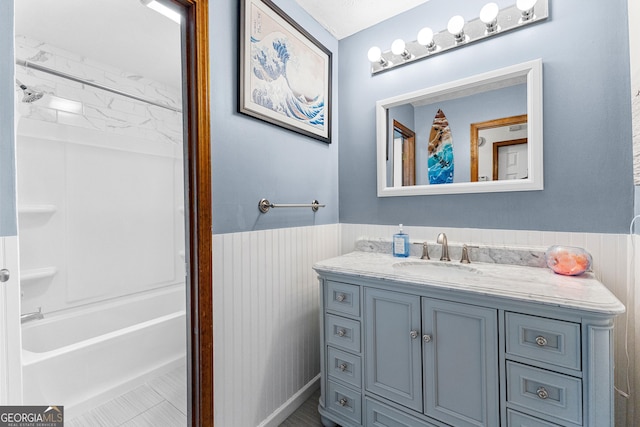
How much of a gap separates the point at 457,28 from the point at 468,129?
0.54 metres

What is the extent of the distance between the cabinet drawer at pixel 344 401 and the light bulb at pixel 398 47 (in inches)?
74.8

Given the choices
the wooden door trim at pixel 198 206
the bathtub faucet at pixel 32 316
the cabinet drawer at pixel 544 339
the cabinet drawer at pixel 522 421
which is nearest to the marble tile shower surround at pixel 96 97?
the bathtub faucet at pixel 32 316

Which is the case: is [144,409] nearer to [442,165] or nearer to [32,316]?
[32,316]

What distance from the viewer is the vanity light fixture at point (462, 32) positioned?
1.35m

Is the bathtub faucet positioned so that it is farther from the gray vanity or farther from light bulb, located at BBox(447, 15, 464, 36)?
light bulb, located at BBox(447, 15, 464, 36)

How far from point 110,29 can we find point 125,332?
1.92 metres

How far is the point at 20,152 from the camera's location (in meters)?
1.83

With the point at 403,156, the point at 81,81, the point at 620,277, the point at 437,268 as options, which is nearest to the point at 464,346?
the point at 437,268

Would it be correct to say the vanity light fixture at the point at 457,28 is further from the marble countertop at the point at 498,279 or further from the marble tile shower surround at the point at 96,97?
the marble tile shower surround at the point at 96,97

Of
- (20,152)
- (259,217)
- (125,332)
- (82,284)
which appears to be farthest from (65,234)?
(259,217)

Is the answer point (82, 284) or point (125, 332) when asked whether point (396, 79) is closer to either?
point (125, 332)

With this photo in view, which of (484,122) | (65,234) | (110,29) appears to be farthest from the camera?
(65,234)

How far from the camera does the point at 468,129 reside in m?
1.56

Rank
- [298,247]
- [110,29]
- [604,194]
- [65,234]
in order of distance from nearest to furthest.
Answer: [604,194] → [298,247] → [110,29] → [65,234]
